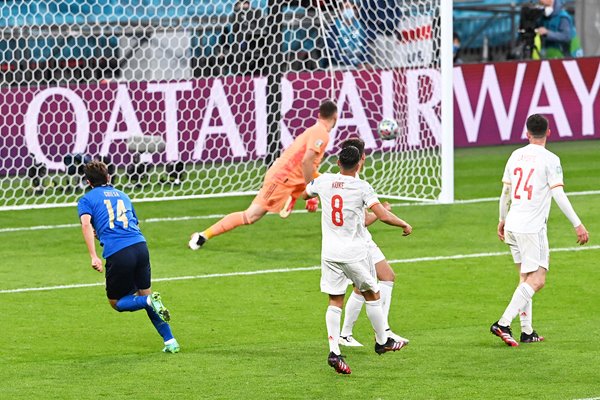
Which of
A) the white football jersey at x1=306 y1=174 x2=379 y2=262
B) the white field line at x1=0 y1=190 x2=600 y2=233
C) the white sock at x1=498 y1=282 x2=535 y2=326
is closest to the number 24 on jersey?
the white sock at x1=498 y1=282 x2=535 y2=326

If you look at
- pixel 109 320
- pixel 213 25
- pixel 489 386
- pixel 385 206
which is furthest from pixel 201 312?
pixel 213 25

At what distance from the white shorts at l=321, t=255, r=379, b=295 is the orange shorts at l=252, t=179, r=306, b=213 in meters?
5.03

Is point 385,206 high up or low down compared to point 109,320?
up

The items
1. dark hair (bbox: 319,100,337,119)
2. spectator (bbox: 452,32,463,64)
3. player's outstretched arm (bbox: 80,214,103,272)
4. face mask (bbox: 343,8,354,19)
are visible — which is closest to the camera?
player's outstretched arm (bbox: 80,214,103,272)

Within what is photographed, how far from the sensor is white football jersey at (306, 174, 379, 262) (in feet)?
32.6

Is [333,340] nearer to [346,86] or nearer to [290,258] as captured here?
[290,258]

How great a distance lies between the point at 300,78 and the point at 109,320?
899 cm

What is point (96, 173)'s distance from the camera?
10664 millimetres

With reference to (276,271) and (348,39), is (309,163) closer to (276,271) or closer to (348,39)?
(276,271)

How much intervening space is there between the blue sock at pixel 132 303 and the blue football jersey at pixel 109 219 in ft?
1.17

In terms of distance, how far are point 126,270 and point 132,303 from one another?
251 millimetres

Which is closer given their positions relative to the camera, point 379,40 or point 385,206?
point 385,206

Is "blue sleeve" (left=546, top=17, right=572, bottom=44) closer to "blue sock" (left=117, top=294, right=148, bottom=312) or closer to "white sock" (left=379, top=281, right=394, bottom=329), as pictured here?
"white sock" (left=379, top=281, right=394, bottom=329)

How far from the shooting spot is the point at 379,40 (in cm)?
1989
